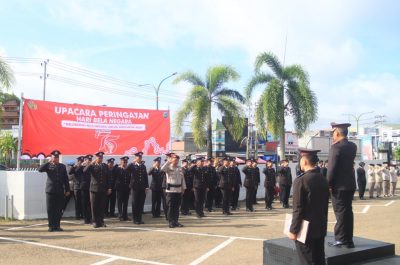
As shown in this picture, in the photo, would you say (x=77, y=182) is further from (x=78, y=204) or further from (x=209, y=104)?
(x=209, y=104)

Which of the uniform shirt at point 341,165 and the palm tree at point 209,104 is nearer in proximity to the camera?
the uniform shirt at point 341,165

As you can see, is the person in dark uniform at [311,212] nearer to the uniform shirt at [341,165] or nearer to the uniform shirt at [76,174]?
the uniform shirt at [341,165]

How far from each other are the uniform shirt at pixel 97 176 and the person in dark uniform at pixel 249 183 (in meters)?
5.39

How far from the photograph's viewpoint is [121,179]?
492 inches

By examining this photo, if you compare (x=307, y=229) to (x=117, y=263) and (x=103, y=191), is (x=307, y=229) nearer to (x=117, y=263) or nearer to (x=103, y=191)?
(x=117, y=263)

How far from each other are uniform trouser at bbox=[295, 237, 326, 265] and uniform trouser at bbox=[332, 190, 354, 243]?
1479 mm

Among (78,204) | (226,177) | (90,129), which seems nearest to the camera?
(78,204)

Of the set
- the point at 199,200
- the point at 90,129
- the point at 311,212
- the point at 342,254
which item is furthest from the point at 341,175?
the point at 90,129

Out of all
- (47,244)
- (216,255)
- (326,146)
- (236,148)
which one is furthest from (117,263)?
(236,148)

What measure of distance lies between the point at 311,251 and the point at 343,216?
1.79 m

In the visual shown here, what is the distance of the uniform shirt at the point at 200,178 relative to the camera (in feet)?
43.7

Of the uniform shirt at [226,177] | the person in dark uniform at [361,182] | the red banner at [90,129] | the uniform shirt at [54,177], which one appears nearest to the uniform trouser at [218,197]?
the uniform shirt at [226,177]

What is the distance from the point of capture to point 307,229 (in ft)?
14.6

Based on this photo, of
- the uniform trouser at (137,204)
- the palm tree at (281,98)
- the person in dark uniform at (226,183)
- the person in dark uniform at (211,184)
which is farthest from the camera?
the palm tree at (281,98)
